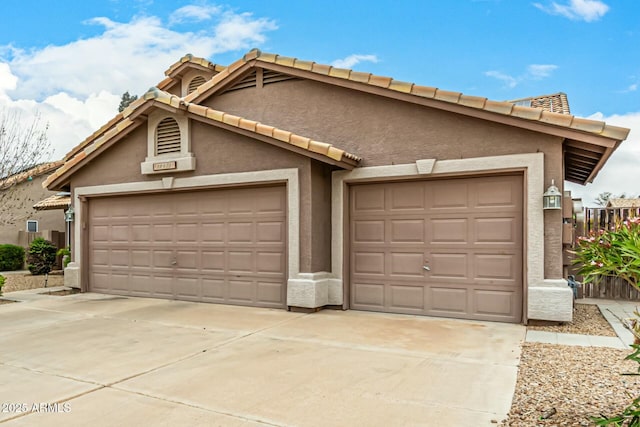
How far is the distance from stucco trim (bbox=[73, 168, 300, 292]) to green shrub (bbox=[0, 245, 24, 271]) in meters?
9.62

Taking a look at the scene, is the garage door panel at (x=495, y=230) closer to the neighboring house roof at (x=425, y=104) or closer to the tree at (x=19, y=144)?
the neighboring house roof at (x=425, y=104)

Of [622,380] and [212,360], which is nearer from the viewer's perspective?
[622,380]

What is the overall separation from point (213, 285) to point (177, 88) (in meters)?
7.57

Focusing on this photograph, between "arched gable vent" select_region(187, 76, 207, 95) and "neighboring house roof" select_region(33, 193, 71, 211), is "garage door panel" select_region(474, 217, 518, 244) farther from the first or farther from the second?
"neighboring house roof" select_region(33, 193, 71, 211)

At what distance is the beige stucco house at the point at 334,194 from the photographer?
7.65 meters

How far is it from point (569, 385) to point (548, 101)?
822 centimetres

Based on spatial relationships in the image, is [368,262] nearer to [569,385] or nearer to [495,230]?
[495,230]

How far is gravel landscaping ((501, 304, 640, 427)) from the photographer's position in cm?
377

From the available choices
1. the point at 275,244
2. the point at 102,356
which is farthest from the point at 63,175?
the point at 102,356

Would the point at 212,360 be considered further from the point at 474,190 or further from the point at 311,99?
the point at 311,99

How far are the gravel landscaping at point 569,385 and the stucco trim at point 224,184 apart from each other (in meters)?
4.35

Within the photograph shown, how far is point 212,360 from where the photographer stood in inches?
219

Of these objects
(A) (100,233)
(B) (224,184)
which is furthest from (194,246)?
(A) (100,233)

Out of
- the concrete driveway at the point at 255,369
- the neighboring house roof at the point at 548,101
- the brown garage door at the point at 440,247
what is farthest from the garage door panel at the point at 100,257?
the neighboring house roof at the point at 548,101
